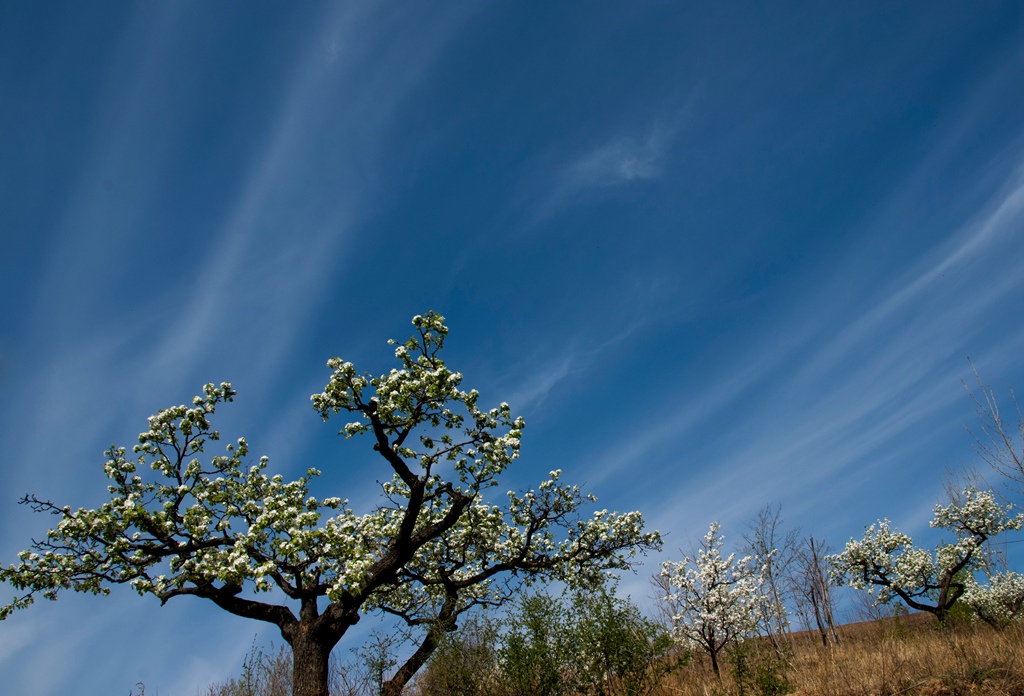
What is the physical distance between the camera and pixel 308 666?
13.9 m

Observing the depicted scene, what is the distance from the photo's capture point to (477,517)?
18906 mm

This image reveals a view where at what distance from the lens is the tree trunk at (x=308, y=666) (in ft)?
44.6

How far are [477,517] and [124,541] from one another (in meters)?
9.65

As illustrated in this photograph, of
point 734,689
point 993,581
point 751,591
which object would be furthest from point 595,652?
point 993,581

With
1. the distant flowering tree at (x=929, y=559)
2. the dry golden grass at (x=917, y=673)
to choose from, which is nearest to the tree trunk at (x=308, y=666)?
the dry golden grass at (x=917, y=673)

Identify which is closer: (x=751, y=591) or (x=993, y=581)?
(x=751, y=591)

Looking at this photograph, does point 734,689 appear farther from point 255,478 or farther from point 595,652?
point 255,478

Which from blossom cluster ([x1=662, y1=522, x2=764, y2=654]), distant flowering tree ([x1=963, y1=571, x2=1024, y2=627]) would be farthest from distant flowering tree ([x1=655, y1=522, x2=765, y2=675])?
distant flowering tree ([x1=963, y1=571, x2=1024, y2=627])

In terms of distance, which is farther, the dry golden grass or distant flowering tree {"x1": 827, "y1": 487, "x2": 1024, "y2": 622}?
distant flowering tree {"x1": 827, "y1": 487, "x2": 1024, "y2": 622}

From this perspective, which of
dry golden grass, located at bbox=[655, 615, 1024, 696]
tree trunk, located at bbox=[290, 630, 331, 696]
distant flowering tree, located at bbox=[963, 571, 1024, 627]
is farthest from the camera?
distant flowering tree, located at bbox=[963, 571, 1024, 627]

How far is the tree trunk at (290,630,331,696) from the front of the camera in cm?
1359

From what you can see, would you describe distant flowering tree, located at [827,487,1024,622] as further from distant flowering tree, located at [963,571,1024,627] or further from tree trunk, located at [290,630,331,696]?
tree trunk, located at [290,630,331,696]

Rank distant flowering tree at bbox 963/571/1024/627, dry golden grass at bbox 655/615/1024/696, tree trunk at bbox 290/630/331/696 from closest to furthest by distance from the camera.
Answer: dry golden grass at bbox 655/615/1024/696 → tree trunk at bbox 290/630/331/696 → distant flowering tree at bbox 963/571/1024/627

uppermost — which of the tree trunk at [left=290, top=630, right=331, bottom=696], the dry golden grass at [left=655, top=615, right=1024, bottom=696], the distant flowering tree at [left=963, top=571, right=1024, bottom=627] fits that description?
the tree trunk at [left=290, top=630, right=331, bottom=696]
